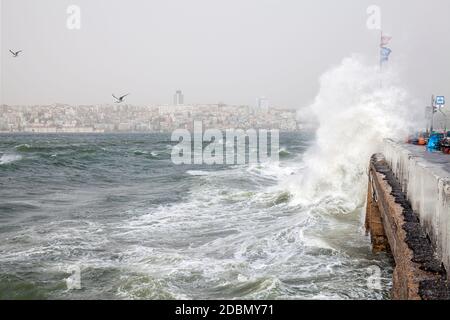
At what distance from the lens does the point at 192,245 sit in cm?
966

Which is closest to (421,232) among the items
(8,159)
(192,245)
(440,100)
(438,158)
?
(438,158)

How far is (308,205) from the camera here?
14.2 metres

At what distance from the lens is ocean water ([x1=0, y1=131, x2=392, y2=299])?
6.90 meters

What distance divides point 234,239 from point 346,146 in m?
8.98

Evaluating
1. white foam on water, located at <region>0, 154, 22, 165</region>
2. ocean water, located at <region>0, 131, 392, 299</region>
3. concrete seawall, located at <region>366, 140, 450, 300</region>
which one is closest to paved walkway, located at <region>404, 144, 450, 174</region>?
concrete seawall, located at <region>366, 140, 450, 300</region>

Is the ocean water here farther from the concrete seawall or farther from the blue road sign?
the blue road sign

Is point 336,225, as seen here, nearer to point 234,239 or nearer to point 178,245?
point 234,239

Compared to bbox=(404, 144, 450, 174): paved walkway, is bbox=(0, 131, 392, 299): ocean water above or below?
below

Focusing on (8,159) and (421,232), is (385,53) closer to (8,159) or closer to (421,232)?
(421,232)

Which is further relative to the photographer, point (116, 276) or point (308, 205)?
point (308, 205)

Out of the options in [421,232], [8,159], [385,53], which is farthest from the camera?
[8,159]

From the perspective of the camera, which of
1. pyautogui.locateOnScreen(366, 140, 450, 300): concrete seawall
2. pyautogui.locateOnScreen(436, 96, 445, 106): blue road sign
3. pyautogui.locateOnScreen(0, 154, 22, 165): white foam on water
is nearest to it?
pyautogui.locateOnScreen(366, 140, 450, 300): concrete seawall

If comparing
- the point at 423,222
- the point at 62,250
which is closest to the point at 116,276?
the point at 62,250
